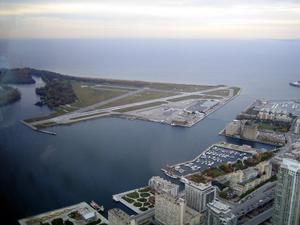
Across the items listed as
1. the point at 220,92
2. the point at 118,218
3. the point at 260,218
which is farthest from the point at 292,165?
the point at 220,92

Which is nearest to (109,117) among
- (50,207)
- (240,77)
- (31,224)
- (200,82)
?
(50,207)

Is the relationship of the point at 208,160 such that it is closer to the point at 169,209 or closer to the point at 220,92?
the point at 169,209

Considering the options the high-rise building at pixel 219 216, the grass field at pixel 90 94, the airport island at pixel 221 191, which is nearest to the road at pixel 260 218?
the airport island at pixel 221 191

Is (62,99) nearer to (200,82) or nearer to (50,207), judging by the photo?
(50,207)

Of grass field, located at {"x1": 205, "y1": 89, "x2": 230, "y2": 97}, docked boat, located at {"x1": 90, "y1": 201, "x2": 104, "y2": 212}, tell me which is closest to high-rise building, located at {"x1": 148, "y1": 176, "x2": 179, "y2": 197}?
docked boat, located at {"x1": 90, "y1": 201, "x2": 104, "y2": 212}

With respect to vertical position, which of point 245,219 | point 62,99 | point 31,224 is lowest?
point 245,219

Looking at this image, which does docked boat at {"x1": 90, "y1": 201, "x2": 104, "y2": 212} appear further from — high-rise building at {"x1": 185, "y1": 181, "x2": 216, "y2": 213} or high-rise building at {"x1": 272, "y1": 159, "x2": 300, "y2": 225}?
high-rise building at {"x1": 272, "y1": 159, "x2": 300, "y2": 225}

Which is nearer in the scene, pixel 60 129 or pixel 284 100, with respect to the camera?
pixel 60 129
